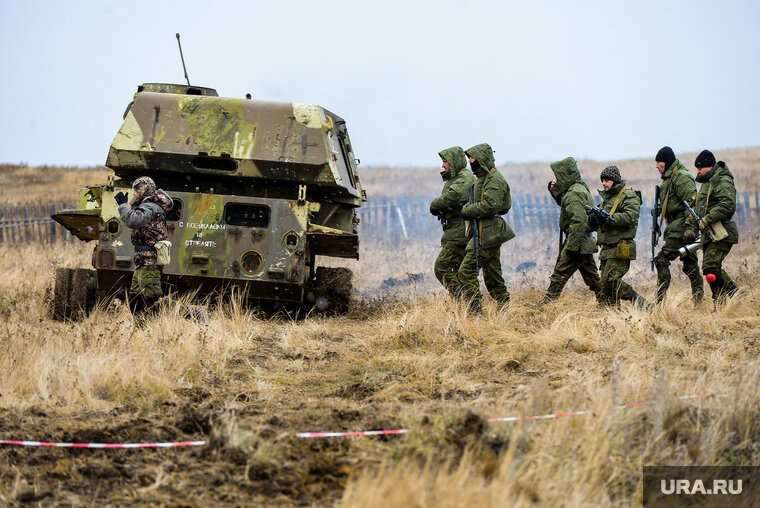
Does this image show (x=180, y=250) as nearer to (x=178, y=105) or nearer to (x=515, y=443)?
(x=178, y=105)

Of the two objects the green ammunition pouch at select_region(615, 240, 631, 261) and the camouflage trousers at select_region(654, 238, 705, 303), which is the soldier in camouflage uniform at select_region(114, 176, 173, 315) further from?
the camouflage trousers at select_region(654, 238, 705, 303)

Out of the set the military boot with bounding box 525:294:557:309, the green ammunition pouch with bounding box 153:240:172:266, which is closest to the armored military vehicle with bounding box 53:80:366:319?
the green ammunition pouch with bounding box 153:240:172:266

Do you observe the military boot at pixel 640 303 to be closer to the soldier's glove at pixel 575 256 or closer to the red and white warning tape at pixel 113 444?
the soldier's glove at pixel 575 256

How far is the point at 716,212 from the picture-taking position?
9320 mm

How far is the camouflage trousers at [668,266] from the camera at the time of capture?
984 cm

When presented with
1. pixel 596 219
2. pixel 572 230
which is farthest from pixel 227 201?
pixel 596 219

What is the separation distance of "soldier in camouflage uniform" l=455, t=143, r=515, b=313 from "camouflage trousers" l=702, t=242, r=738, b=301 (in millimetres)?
1997

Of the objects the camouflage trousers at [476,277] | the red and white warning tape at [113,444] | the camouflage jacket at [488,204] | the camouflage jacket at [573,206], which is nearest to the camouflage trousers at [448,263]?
the camouflage trousers at [476,277]

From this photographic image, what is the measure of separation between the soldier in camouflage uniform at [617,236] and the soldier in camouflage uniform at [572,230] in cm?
15

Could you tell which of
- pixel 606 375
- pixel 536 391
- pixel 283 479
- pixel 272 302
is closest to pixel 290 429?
pixel 283 479

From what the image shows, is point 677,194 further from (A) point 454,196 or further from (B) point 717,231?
(A) point 454,196

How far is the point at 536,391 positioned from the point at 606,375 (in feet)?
5.56

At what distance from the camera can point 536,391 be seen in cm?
482

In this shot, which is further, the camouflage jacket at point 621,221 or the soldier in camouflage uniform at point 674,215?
the soldier in camouflage uniform at point 674,215
